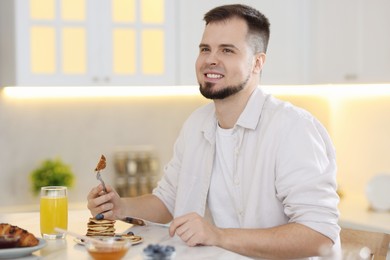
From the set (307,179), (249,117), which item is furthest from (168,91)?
(307,179)

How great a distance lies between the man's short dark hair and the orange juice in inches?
34.6

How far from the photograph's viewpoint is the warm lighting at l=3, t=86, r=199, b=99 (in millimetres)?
4098

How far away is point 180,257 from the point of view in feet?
6.48

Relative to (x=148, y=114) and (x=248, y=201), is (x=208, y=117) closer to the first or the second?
(x=248, y=201)

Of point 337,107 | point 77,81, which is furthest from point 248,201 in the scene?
point 337,107

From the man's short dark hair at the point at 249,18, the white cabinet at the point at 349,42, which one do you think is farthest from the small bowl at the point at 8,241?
the white cabinet at the point at 349,42

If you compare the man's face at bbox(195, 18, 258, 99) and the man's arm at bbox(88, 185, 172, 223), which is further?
the man's face at bbox(195, 18, 258, 99)

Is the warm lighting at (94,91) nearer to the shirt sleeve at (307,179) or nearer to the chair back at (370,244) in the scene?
the shirt sleeve at (307,179)

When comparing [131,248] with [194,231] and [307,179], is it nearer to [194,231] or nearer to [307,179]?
[194,231]

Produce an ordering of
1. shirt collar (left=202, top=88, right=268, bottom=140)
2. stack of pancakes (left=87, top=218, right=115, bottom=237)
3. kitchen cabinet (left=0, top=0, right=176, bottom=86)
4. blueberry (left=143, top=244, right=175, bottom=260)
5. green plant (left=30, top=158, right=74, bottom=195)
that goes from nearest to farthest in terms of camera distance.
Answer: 1. blueberry (left=143, top=244, right=175, bottom=260)
2. stack of pancakes (left=87, top=218, right=115, bottom=237)
3. shirt collar (left=202, top=88, right=268, bottom=140)
4. kitchen cabinet (left=0, top=0, right=176, bottom=86)
5. green plant (left=30, top=158, right=74, bottom=195)

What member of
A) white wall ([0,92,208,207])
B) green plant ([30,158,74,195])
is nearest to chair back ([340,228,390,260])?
green plant ([30,158,74,195])

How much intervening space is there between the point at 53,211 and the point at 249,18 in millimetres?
1009

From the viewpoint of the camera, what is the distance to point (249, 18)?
2.66 metres

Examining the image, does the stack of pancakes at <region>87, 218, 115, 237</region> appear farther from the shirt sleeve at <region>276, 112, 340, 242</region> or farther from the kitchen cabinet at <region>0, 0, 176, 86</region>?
the kitchen cabinet at <region>0, 0, 176, 86</region>
